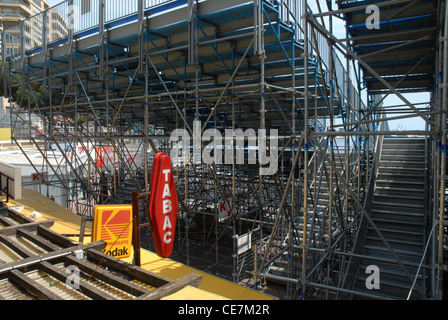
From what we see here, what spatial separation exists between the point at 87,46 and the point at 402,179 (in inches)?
420

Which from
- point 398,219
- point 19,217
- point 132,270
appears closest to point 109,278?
point 132,270

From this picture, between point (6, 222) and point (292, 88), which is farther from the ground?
point (292, 88)

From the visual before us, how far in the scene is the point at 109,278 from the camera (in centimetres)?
302

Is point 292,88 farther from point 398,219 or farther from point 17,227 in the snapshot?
point 17,227

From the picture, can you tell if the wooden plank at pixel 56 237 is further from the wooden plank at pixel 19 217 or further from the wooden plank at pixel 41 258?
the wooden plank at pixel 19 217

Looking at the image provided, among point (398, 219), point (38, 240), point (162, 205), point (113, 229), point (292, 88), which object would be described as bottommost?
point (398, 219)

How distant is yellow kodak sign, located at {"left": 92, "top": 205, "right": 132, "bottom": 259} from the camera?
16.1ft

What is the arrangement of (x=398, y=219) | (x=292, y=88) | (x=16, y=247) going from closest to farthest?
(x=16, y=247)
(x=398, y=219)
(x=292, y=88)

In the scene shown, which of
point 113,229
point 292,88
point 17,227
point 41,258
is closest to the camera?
point 41,258

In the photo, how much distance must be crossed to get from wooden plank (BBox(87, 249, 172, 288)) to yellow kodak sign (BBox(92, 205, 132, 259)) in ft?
3.92

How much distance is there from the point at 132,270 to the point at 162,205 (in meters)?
1.06

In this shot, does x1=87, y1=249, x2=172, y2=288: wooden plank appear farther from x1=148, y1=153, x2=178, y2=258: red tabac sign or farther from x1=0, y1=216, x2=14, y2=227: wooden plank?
x1=0, y1=216, x2=14, y2=227: wooden plank

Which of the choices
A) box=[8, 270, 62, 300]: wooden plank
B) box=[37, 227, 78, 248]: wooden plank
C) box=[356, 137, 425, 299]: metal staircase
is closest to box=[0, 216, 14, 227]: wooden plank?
box=[37, 227, 78, 248]: wooden plank
